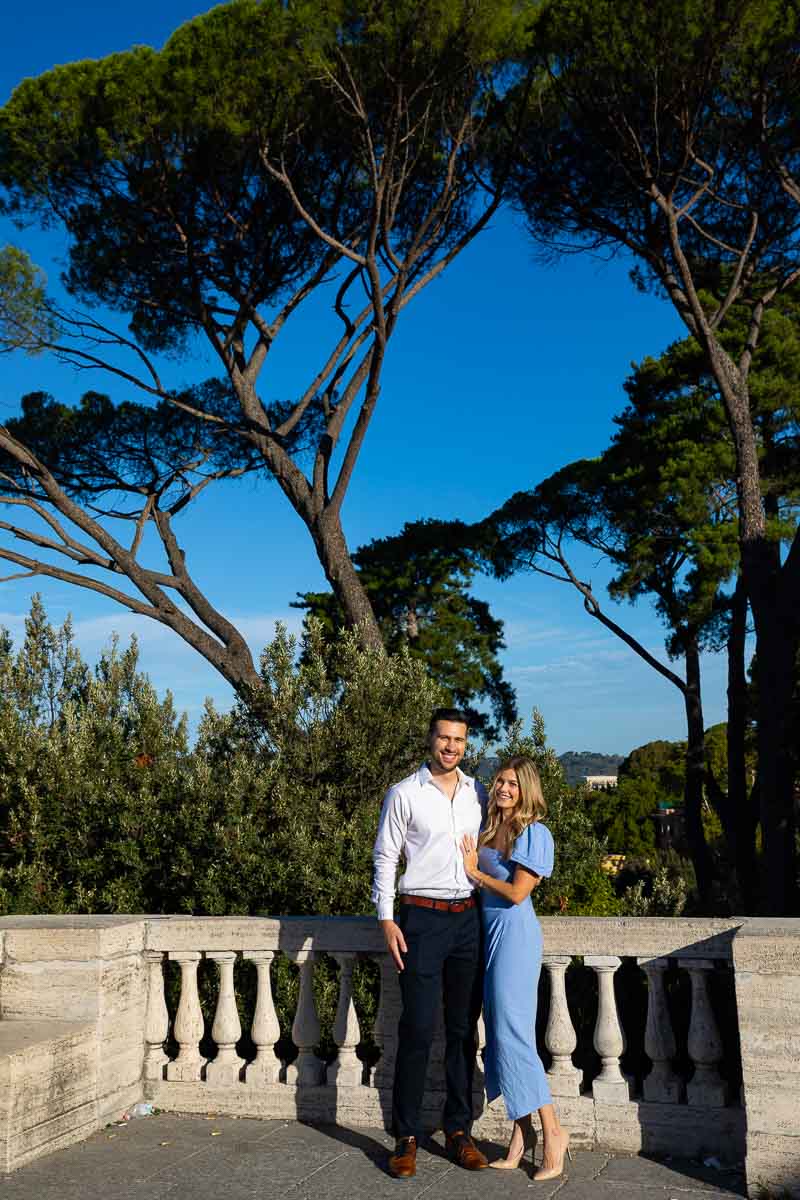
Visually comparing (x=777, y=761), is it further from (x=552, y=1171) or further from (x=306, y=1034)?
(x=552, y=1171)

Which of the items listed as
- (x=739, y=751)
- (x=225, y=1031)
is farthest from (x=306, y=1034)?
(x=739, y=751)

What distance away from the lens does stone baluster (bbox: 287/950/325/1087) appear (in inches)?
174

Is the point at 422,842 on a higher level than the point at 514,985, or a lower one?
higher

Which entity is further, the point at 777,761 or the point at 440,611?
the point at 440,611

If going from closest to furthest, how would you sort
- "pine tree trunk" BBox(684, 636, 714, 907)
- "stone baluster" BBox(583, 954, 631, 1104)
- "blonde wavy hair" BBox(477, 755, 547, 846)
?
"blonde wavy hair" BBox(477, 755, 547, 846), "stone baluster" BBox(583, 954, 631, 1104), "pine tree trunk" BBox(684, 636, 714, 907)

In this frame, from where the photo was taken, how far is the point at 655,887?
22.6ft

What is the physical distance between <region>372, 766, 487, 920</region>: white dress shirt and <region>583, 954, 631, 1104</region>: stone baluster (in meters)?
0.62

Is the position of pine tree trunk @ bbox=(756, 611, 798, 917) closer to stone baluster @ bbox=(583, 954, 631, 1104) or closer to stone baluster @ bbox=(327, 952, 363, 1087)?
stone baluster @ bbox=(583, 954, 631, 1104)

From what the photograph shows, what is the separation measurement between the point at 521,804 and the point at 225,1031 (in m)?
1.62

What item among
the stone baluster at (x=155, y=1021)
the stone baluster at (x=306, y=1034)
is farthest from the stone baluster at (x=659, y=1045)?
the stone baluster at (x=155, y=1021)

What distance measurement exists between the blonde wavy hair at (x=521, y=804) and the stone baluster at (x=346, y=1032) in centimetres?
88

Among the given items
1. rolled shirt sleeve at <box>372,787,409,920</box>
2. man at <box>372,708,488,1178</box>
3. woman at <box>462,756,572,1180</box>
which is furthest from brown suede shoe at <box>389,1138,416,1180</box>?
rolled shirt sleeve at <box>372,787,409,920</box>

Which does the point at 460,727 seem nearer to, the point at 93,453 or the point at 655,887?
the point at 655,887

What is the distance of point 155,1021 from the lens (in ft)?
15.4
